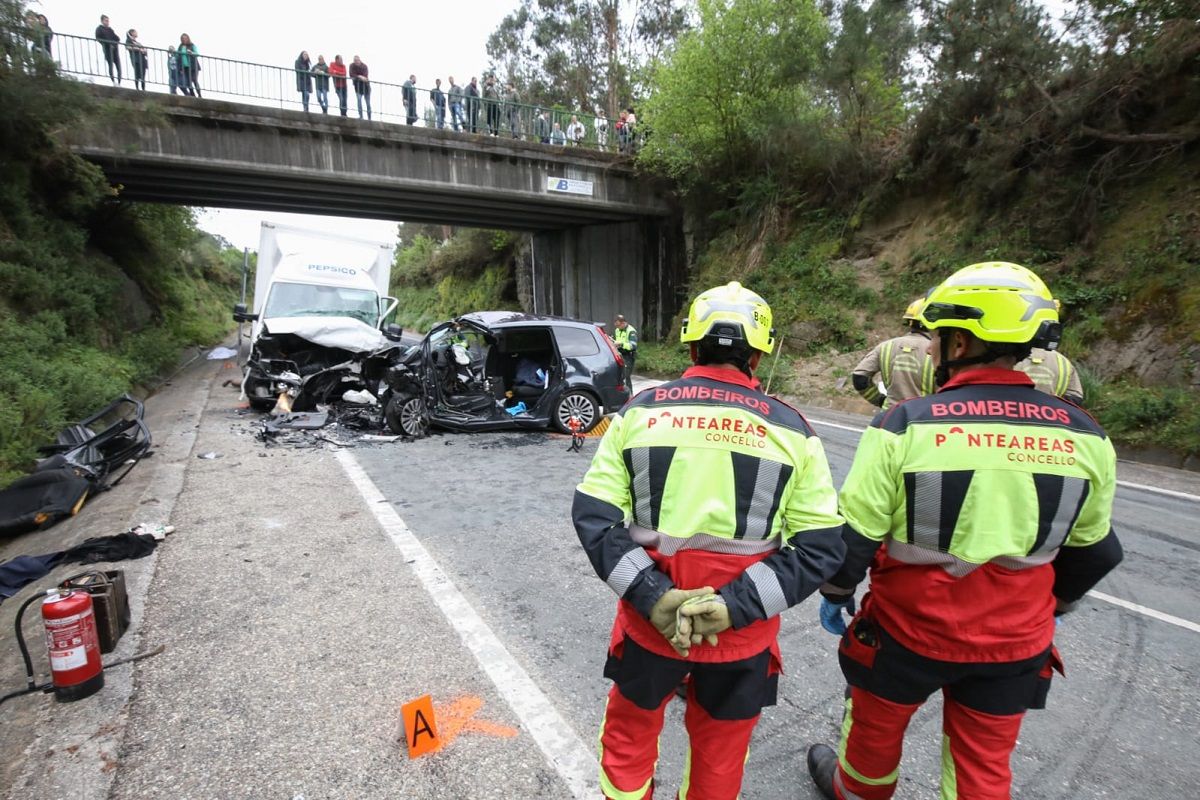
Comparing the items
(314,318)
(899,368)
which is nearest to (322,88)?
(314,318)

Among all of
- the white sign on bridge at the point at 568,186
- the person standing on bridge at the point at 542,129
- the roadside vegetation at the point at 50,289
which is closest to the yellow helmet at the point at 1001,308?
the roadside vegetation at the point at 50,289

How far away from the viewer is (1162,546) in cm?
464

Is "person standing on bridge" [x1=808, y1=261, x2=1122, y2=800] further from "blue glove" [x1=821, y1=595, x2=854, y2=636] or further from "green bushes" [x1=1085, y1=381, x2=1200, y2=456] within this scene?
"green bushes" [x1=1085, y1=381, x2=1200, y2=456]

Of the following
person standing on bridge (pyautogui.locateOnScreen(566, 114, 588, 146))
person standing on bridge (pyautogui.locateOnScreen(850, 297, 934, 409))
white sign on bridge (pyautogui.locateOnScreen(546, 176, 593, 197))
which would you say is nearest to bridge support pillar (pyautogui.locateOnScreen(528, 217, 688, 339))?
white sign on bridge (pyautogui.locateOnScreen(546, 176, 593, 197))

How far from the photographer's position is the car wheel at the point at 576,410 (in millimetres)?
8492

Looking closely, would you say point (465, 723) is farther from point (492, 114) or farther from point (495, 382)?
point (492, 114)

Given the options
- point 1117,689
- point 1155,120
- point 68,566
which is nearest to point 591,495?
point 1117,689

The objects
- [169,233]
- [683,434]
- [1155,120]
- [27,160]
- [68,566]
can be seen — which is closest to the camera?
[683,434]

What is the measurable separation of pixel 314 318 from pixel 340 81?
9114mm

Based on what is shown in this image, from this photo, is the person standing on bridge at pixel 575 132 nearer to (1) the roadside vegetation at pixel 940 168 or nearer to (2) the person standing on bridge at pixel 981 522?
(1) the roadside vegetation at pixel 940 168

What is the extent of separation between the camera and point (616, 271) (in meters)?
22.9

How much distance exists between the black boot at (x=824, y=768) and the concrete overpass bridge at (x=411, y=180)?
16790 mm

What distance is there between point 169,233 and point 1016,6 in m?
26.3

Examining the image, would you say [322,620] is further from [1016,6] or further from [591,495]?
[1016,6]
